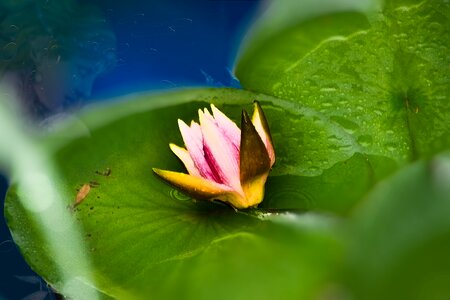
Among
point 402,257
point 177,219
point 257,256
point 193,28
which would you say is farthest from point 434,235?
point 193,28

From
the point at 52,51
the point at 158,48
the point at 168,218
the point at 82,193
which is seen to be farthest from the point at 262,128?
the point at 52,51

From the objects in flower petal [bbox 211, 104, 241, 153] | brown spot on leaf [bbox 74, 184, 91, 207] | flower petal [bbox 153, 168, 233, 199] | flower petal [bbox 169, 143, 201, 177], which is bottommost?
brown spot on leaf [bbox 74, 184, 91, 207]

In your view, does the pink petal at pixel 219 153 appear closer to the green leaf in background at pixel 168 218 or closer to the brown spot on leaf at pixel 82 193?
the green leaf in background at pixel 168 218

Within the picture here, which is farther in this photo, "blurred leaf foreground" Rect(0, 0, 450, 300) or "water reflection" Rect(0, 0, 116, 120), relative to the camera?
"water reflection" Rect(0, 0, 116, 120)

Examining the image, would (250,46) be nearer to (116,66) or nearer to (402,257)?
(116,66)

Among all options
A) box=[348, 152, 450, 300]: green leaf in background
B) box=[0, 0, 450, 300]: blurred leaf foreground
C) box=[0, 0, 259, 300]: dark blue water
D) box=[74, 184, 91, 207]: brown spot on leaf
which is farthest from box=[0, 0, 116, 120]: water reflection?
box=[348, 152, 450, 300]: green leaf in background

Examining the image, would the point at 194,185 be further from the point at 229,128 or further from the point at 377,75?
the point at 377,75

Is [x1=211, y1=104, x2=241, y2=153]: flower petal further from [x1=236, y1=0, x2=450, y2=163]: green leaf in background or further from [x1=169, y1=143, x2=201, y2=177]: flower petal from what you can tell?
[x1=236, y1=0, x2=450, y2=163]: green leaf in background
